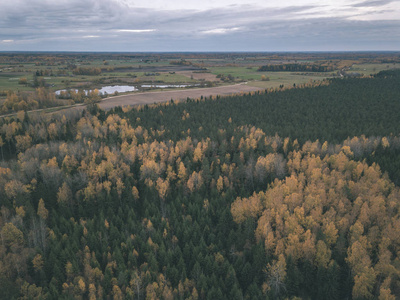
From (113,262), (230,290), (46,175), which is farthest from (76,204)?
(230,290)

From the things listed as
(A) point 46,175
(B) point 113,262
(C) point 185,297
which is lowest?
(C) point 185,297

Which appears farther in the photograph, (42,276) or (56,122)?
(56,122)

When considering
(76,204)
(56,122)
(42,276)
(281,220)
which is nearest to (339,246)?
(281,220)

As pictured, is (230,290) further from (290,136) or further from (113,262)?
(290,136)

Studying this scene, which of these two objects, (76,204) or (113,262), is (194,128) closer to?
(76,204)

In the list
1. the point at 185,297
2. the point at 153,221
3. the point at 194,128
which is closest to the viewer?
the point at 185,297

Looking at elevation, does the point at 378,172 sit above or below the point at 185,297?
above

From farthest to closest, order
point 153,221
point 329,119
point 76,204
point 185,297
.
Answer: point 329,119 → point 76,204 → point 153,221 → point 185,297
